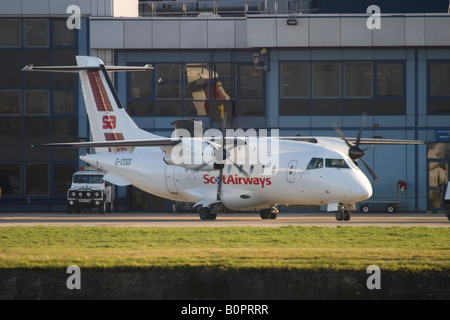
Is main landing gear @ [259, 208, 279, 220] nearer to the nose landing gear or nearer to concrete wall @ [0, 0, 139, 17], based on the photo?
the nose landing gear

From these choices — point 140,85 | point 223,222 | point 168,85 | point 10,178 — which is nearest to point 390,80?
point 168,85

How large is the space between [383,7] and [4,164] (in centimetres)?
2513

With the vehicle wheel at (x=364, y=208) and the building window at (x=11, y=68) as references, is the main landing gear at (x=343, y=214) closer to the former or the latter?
the vehicle wheel at (x=364, y=208)

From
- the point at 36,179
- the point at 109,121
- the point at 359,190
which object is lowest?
the point at 36,179

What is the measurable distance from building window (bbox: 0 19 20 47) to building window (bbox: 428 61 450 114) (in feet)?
75.9

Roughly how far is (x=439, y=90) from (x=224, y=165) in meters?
17.4

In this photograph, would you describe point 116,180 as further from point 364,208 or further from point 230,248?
point 230,248

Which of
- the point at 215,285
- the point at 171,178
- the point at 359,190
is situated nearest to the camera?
the point at 215,285

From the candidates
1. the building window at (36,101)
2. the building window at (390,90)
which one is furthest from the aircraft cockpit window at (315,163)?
the building window at (36,101)

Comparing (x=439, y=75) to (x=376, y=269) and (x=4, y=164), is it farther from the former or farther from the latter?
(x=376, y=269)

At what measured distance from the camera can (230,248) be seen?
65.5ft

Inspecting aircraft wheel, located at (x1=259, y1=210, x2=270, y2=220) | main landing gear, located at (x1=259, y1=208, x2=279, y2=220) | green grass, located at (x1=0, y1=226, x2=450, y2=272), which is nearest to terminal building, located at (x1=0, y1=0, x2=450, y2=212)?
main landing gear, located at (x1=259, y1=208, x2=279, y2=220)

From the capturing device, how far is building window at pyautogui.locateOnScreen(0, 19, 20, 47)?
46812mm
